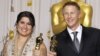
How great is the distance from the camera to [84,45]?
2244 mm

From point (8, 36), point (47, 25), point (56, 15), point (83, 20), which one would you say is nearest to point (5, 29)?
point (8, 36)

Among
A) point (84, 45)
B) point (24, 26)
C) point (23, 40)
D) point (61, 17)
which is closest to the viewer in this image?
point (84, 45)

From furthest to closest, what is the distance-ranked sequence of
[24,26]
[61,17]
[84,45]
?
[61,17]
[24,26]
[84,45]

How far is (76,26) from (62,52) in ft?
0.86

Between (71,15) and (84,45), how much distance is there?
0.28 meters

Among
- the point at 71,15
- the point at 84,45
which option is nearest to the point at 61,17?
the point at 71,15

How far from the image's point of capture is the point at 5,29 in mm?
3197

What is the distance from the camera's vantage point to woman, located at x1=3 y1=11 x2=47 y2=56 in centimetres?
243

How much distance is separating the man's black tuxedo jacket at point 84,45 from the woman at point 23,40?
197mm

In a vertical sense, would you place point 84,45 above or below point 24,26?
below

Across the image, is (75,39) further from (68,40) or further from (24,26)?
(24,26)

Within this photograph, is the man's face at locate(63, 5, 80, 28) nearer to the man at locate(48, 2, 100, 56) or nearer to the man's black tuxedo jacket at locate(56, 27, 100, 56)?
the man at locate(48, 2, 100, 56)

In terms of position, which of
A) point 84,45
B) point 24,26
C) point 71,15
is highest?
point 71,15

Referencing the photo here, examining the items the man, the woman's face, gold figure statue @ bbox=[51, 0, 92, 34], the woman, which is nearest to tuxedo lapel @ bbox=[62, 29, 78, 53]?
the man
